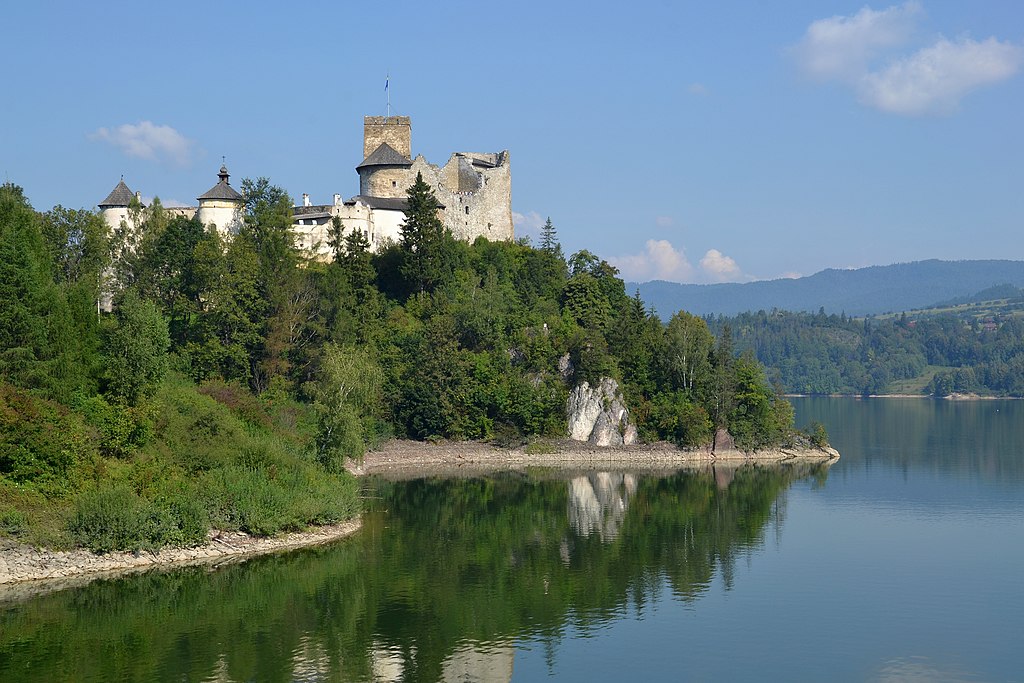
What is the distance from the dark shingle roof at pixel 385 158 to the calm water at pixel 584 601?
23073 millimetres

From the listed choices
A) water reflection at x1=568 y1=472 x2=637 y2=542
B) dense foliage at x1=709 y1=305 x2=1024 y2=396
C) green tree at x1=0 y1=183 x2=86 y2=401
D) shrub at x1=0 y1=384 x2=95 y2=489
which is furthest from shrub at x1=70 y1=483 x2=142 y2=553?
dense foliage at x1=709 y1=305 x2=1024 y2=396

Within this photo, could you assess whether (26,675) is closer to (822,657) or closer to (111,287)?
(822,657)

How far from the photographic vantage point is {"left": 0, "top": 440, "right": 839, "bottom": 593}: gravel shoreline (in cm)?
3309

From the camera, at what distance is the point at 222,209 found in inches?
2530

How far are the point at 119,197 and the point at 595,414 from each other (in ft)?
92.4

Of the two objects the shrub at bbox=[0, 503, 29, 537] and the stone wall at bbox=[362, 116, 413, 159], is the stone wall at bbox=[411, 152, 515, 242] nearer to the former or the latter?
the stone wall at bbox=[362, 116, 413, 159]

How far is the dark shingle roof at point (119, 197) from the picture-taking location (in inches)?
2505

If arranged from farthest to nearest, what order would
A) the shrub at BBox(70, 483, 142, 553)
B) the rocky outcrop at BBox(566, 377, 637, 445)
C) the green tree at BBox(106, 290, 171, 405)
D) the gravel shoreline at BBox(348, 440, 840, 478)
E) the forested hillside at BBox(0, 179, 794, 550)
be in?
the rocky outcrop at BBox(566, 377, 637, 445) < the gravel shoreline at BBox(348, 440, 840, 478) < the green tree at BBox(106, 290, 171, 405) < the forested hillside at BBox(0, 179, 794, 550) < the shrub at BBox(70, 483, 142, 553)

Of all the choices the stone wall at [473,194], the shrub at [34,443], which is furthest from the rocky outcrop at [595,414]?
the shrub at [34,443]

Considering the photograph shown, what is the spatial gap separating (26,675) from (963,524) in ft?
116

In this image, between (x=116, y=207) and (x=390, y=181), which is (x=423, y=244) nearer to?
(x=390, y=181)

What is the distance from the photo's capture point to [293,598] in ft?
109

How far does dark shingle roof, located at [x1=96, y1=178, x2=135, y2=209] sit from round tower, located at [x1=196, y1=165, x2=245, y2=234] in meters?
3.65

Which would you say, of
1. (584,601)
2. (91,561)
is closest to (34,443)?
(91,561)
